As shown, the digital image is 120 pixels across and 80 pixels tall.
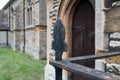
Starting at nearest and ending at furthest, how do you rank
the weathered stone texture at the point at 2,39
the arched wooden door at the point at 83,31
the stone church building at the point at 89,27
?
the stone church building at the point at 89,27 < the arched wooden door at the point at 83,31 < the weathered stone texture at the point at 2,39

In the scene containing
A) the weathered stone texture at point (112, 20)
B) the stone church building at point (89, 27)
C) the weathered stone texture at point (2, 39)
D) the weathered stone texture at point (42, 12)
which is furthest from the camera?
the weathered stone texture at point (2, 39)

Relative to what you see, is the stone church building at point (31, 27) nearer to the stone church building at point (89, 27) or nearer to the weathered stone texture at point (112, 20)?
the stone church building at point (89, 27)

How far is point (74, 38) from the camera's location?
670 centimetres

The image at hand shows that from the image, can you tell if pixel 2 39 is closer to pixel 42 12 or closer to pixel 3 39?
pixel 3 39

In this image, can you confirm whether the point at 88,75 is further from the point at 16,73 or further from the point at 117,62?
the point at 16,73

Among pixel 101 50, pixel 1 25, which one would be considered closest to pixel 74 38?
pixel 101 50

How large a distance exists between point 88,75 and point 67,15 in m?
5.34

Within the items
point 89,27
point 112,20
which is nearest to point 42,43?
point 89,27

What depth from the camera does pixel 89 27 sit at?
6016mm

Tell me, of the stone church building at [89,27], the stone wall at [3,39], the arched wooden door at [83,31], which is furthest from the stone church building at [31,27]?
the arched wooden door at [83,31]

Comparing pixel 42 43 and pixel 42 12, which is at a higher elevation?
pixel 42 12

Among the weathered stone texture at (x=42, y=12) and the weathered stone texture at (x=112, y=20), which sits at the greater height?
the weathered stone texture at (x=42, y=12)

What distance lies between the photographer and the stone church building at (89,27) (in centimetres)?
410

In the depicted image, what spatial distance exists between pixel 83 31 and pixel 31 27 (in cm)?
1130
